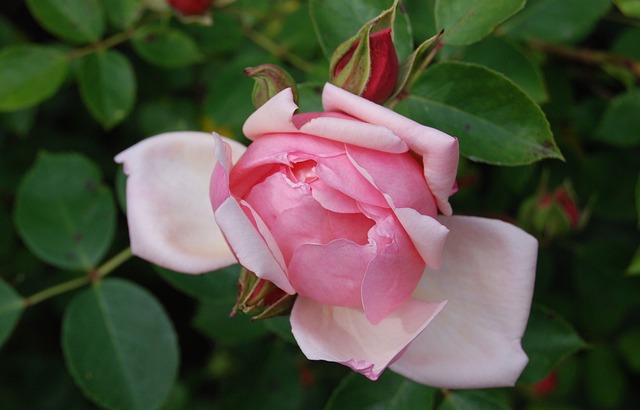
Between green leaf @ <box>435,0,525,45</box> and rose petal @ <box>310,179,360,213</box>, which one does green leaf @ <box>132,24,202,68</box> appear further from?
rose petal @ <box>310,179,360,213</box>

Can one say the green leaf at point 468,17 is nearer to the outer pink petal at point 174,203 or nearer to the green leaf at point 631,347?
the outer pink petal at point 174,203

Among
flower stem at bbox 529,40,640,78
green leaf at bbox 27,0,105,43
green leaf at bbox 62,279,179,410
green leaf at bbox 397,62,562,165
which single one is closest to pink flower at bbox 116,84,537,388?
green leaf at bbox 397,62,562,165

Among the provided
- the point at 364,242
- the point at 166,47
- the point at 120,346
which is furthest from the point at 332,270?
the point at 166,47

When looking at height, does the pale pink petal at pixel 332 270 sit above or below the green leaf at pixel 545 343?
above

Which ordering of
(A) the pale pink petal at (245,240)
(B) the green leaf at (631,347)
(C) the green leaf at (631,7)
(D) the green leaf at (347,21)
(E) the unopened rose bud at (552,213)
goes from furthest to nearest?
(B) the green leaf at (631,347) < (E) the unopened rose bud at (552,213) < (C) the green leaf at (631,7) < (D) the green leaf at (347,21) < (A) the pale pink petal at (245,240)

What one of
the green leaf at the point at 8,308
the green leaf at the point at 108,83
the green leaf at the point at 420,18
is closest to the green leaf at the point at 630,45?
the green leaf at the point at 420,18

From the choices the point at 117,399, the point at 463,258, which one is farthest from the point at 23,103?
the point at 463,258

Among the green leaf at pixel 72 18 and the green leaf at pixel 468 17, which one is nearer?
the green leaf at pixel 468 17
